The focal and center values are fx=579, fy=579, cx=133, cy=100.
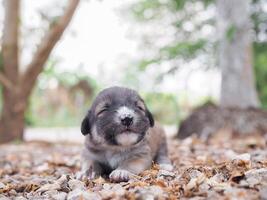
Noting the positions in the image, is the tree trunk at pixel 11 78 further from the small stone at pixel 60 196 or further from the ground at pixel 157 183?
the small stone at pixel 60 196

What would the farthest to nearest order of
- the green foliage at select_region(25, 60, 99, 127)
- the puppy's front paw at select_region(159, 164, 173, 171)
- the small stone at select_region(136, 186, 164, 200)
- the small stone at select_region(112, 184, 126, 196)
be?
the green foliage at select_region(25, 60, 99, 127), the puppy's front paw at select_region(159, 164, 173, 171), the small stone at select_region(112, 184, 126, 196), the small stone at select_region(136, 186, 164, 200)

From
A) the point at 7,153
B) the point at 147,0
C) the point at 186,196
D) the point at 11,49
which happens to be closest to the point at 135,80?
the point at 147,0

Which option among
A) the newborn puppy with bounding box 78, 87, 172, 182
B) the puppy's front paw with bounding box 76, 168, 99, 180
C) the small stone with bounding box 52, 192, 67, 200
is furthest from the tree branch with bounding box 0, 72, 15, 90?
the small stone with bounding box 52, 192, 67, 200

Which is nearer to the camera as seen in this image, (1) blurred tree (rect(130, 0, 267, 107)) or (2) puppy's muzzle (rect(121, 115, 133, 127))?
(2) puppy's muzzle (rect(121, 115, 133, 127))

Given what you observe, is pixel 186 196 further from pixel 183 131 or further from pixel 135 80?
pixel 135 80

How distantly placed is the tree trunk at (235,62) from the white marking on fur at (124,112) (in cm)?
682

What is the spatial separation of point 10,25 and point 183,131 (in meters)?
4.48

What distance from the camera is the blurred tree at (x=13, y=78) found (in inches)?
501

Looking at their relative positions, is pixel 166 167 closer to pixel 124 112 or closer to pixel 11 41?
pixel 124 112

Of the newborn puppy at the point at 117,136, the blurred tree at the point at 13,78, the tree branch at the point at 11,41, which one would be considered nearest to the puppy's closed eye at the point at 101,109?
the newborn puppy at the point at 117,136

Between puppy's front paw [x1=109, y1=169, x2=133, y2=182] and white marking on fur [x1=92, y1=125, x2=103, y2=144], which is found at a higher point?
white marking on fur [x1=92, y1=125, x2=103, y2=144]

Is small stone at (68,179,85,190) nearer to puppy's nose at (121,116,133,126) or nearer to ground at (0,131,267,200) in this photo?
ground at (0,131,267,200)

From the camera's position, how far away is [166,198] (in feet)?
13.9

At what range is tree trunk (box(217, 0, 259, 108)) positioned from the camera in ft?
39.6
